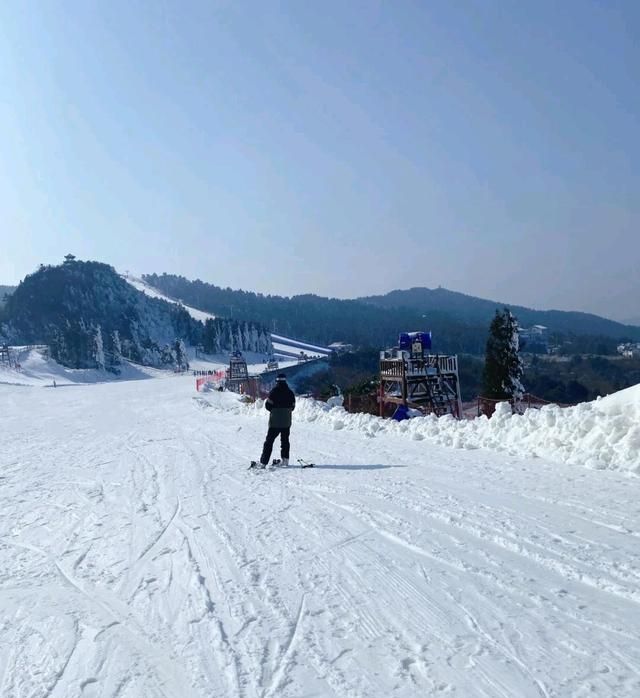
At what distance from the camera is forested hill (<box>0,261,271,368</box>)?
15138 centimetres

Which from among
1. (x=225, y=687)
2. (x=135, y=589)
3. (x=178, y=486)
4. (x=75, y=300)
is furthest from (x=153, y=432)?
(x=75, y=300)

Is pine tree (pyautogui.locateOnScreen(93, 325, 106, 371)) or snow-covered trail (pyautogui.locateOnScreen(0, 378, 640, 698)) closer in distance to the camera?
snow-covered trail (pyautogui.locateOnScreen(0, 378, 640, 698))

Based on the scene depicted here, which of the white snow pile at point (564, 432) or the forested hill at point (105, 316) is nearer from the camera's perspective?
the white snow pile at point (564, 432)

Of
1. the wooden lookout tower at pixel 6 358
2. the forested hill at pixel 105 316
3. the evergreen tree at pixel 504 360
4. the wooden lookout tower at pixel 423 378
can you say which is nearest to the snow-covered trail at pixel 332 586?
the wooden lookout tower at pixel 423 378

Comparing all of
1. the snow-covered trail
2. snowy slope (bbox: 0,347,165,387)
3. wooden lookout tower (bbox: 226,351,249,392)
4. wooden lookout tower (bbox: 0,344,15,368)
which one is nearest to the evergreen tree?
wooden lookout tower (bbox: 226,351,249,392)

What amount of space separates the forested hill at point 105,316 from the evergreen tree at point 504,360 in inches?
4246

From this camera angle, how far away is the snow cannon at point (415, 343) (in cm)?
2584

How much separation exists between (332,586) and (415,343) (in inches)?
877

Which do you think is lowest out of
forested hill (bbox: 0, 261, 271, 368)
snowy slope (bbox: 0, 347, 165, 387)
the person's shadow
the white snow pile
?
snowy slope (bbox: 0, 347, 165, 387)

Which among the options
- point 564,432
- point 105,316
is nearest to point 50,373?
point 105,316

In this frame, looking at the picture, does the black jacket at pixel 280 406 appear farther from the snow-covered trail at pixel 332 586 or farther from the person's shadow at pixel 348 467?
the snow-covered trail at pixel 332 586

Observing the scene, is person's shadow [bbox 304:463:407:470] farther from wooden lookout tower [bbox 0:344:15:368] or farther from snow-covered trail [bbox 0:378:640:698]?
wooden lookout tower [bbox 0:344:15:368]

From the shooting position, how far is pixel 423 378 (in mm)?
25578

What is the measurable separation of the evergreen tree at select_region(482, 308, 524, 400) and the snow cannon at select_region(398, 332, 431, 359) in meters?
11.4
